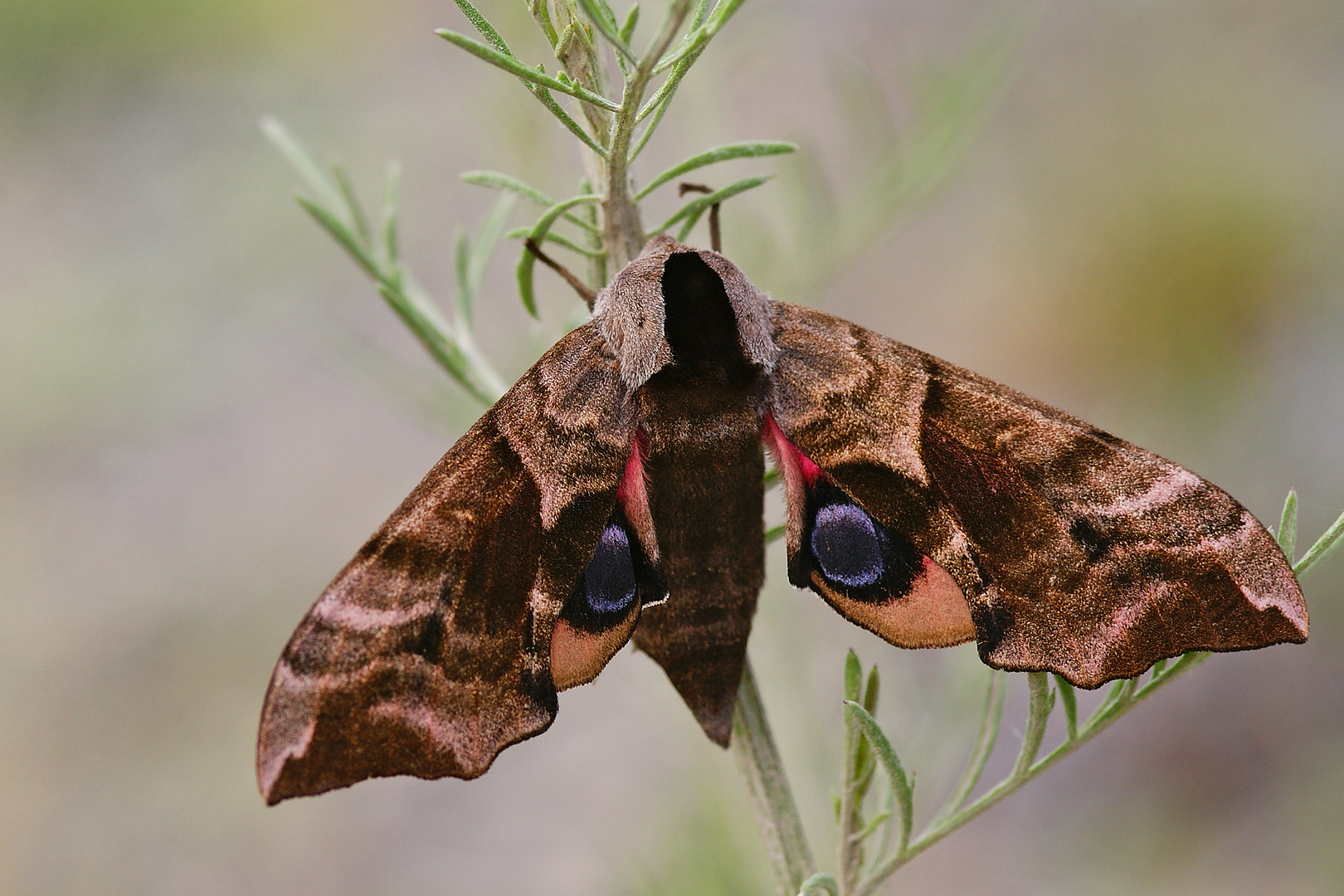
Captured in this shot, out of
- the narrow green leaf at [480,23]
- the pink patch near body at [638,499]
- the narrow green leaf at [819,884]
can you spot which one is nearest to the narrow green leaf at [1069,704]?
the narrow green leaf at [819,884]

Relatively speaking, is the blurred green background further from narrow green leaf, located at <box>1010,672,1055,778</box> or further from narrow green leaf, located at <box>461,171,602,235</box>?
narrow green leaf, located at <box>461,171,602,235</box>

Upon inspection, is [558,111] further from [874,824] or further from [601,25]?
[874,824]

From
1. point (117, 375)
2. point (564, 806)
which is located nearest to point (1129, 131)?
point (564, 806)

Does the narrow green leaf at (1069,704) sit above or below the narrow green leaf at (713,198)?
below

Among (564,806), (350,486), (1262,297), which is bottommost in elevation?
(1262,297)

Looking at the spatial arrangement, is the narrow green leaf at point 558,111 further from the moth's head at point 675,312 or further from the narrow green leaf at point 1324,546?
the narrow green leaf at point 1324,546

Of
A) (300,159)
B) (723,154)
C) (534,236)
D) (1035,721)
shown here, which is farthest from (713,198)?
(300,159)

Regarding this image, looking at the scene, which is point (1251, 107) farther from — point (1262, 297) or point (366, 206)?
point (366, 206)
